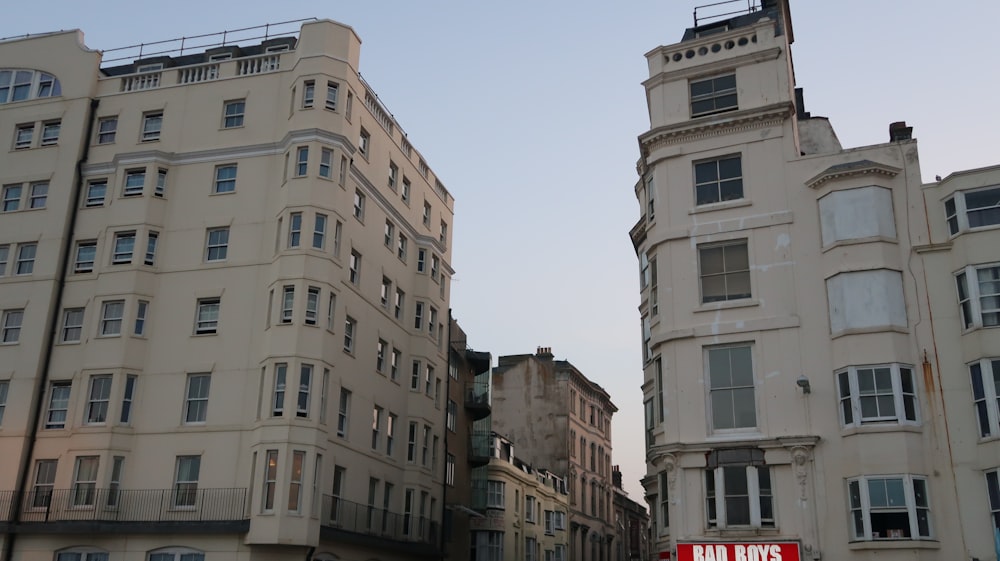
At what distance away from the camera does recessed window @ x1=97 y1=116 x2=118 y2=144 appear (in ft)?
137

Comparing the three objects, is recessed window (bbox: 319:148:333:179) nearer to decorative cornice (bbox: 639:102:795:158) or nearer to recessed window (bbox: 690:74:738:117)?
decorative cornice (bbox: 639:102:795:158)

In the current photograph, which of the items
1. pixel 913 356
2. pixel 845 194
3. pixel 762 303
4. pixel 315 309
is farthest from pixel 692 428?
pixel 315 309

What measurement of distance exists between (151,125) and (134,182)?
3021mm

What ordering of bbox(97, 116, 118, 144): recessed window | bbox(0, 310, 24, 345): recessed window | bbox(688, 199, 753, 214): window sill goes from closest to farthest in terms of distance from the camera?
bbox(688, 199, 753, 214): window sill → bbox(0, 310, 24, 345): recessed window → bbox(97, 116, 118, 144): recessed window

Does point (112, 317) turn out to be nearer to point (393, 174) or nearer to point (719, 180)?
point (393, 174)

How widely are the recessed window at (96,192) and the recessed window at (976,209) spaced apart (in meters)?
34.2

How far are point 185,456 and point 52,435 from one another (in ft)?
19.1

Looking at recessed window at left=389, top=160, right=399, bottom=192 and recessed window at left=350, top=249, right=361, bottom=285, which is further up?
recessed window at left=389, top=160, right=399, bottom=192

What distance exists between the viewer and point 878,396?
87.3 feet

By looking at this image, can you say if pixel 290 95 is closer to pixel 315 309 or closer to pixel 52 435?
pixel 315 309

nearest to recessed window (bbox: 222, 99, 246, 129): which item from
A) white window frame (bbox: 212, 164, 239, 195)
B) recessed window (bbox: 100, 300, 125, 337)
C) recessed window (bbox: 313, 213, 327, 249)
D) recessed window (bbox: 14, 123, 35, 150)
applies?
white window frame (bbox: 212, 164, 239, 195)

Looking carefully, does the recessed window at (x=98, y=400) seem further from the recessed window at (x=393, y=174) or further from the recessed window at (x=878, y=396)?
the recessed window at (x=878, y=396)

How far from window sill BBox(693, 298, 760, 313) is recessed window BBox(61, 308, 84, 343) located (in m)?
25.9

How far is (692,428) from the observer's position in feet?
93.7
